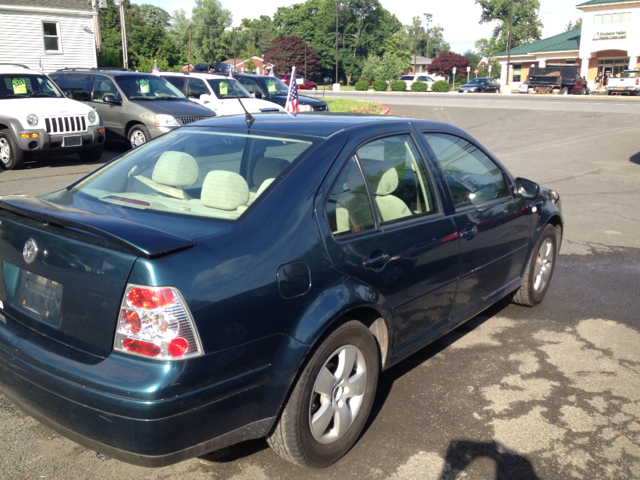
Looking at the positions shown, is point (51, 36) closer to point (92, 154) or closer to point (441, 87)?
point (92, 154)

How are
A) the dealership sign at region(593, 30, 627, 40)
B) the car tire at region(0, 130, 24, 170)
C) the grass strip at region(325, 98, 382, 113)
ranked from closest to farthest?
the car tire at region(0, 130, 24, 170) < the grass strip at region(325, 98, 382, 113) < the dealership sign at region(593, 30, 627, 40)

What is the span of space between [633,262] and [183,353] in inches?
231

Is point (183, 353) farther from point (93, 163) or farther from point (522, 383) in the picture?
point (93, 163)

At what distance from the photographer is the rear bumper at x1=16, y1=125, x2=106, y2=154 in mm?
11227

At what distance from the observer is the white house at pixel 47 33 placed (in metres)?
29.6

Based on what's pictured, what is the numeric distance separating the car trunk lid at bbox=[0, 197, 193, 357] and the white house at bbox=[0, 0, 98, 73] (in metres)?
31.1

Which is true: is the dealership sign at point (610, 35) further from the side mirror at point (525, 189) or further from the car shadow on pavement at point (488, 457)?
the car shadow on pavement at point (488, 457)

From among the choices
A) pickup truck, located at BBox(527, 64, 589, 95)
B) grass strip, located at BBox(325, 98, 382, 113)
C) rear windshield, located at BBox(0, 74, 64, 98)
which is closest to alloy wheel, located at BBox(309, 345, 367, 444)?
rear windshield, located at BBox(0, 74, 64, 98)

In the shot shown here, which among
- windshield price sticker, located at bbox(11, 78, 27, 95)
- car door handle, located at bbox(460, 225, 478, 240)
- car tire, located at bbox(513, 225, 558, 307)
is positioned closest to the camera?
car door handle, located at bbox(460, 225, 478, 240)

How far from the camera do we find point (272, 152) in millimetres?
3410

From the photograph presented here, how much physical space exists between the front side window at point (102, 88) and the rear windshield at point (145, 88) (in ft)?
0.66

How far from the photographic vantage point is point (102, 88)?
1426cm

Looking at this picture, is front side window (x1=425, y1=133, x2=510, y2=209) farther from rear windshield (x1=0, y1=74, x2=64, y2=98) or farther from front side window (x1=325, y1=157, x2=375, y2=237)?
rear windshield (x1=0, y1=74, x2=64, y2=98)

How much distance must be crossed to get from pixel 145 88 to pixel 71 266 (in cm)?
1259
